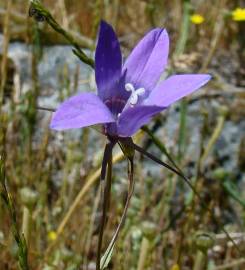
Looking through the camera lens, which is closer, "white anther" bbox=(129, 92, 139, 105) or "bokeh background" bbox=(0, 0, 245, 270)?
"white anther" bbox=(129, 92, 139, 105)

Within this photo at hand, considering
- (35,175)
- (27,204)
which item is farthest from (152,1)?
(27,204)

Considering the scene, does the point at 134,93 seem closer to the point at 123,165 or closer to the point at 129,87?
the point at 129,87

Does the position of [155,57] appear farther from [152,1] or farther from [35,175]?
[152,1]

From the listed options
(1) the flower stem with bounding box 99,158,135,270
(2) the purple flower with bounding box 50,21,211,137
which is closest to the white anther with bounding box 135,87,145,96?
(2) the purple flower with bounding box 50,21,211,137

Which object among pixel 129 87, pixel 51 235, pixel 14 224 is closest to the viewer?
pixel 14 224

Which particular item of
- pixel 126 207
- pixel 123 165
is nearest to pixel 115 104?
pixel 126 207

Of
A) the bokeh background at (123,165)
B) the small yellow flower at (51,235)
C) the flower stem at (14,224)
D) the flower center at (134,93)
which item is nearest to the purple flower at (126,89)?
the flower center at (134,93)

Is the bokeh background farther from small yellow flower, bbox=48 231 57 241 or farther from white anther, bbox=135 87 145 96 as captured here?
white anther, bbox=135 87 145 96
